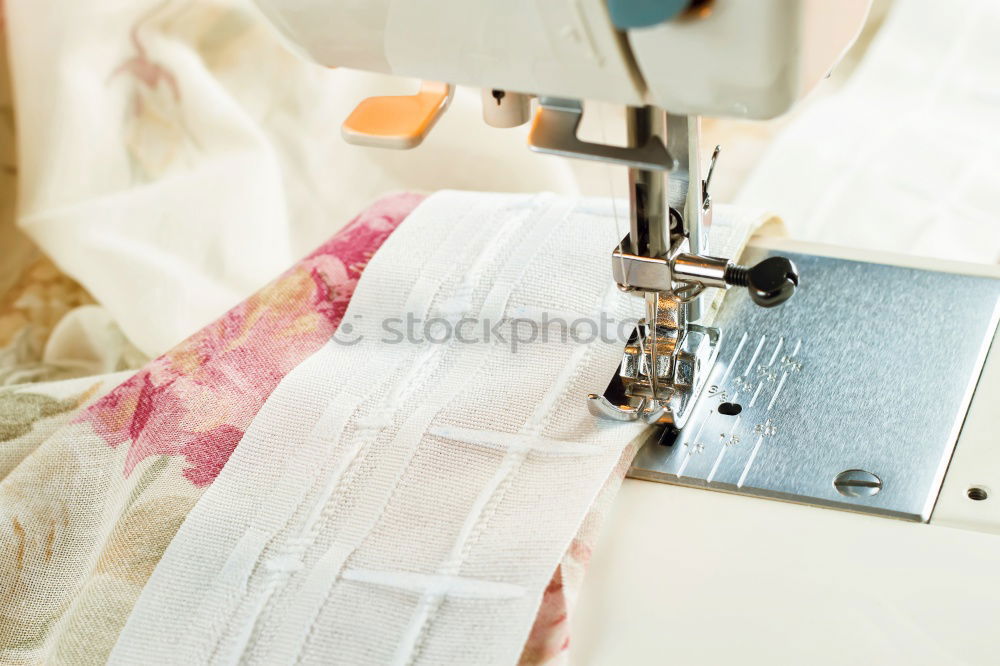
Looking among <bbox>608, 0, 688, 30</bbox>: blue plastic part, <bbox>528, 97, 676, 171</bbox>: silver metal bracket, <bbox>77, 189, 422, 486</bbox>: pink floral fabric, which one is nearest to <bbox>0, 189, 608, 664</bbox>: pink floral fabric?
<bbox>77, 189, 422, 486</bbox>: pink floral fabric

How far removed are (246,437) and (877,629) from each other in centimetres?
41

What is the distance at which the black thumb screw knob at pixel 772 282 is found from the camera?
711 millimetres

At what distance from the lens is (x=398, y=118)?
74 cm

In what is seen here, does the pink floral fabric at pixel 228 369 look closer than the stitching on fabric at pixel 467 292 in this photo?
No

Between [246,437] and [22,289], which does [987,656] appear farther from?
[22,289]

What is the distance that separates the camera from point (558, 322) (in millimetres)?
→ 850

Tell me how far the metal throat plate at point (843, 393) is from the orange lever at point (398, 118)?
26 centimetres

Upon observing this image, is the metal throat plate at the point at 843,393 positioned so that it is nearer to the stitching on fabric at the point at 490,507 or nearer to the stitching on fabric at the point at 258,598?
the stitching on fabric at the point at 490,507

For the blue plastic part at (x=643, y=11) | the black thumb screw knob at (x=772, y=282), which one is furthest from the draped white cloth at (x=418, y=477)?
the blue plastic part at (x=643, y=11)

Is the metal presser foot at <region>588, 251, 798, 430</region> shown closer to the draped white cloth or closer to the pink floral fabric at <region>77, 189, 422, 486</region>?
the draped white cloth

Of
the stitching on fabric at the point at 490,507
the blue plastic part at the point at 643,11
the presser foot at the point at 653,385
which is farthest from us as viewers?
the presser foot at the point at 653,385

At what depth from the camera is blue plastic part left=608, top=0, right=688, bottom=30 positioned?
544mm

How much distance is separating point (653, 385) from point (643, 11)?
31 cm

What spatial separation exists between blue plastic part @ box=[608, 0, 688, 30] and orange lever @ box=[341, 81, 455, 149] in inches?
7.7
